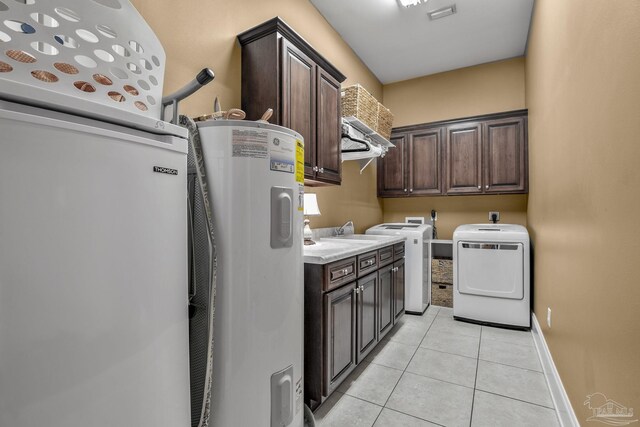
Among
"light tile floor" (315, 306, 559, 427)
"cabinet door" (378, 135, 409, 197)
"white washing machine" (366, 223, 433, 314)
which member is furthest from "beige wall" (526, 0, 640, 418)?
"cabinet door" (378, 135, 409, 197)

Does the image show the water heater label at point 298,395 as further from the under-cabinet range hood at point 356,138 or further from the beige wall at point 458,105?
the beige wall at point 458,105

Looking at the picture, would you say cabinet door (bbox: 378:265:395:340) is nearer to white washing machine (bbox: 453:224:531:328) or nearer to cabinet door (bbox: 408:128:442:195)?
white washing machine (bbox: 453:224:531:328)

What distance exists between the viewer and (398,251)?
2963 mm

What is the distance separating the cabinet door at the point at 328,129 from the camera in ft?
7.39

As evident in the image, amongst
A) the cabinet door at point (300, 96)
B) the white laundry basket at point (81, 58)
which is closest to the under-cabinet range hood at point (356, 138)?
the cabinet door at point (300, 96)

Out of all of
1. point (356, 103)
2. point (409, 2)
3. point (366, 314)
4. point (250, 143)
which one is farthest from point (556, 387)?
point (409, 2)

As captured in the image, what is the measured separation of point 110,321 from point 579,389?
76.3 inches

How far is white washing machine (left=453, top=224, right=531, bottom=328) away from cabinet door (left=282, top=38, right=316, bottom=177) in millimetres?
2146

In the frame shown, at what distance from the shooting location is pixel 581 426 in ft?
4.37

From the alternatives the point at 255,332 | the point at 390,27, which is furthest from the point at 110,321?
the point at 390,27

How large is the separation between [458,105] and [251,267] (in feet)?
13.3

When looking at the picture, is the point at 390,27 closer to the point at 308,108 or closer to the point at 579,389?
the point at 308,108

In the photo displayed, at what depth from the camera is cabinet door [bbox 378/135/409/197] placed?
4160 mm

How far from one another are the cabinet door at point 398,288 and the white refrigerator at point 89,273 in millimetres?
2195
